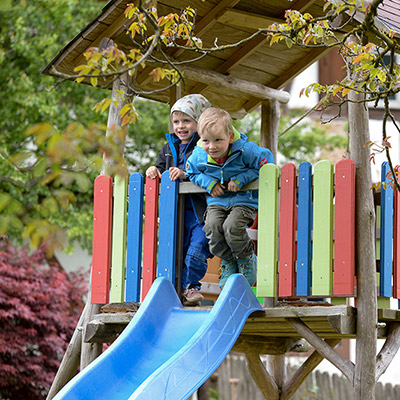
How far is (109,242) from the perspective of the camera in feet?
18.7

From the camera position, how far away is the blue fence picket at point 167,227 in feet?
17.6

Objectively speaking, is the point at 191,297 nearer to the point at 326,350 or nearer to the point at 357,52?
the point at 326,350

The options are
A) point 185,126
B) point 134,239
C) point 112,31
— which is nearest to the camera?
point 134,239

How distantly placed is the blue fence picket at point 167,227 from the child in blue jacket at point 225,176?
0.26 meters

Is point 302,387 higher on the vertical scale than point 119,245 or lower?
lower

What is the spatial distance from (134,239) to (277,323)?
3.93 feet

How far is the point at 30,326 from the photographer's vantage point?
32.2 feet

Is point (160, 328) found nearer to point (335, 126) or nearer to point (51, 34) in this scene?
point (51, 34)

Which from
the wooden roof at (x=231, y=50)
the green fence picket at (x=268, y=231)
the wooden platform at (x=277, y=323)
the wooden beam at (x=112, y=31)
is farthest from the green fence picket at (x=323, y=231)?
the wooden beam at (x=112, y=31)

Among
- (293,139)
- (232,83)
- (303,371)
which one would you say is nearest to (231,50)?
(232,83)

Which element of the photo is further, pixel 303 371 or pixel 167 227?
pixel 303 371

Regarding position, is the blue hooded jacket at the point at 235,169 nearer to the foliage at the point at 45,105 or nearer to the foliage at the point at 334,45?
the foliage at the point at 334,45

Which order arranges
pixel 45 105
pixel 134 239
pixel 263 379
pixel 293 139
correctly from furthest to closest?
1. pixel 293 139
2. pixel 45 105
3. pixel 263 379
4. pixel 134 239

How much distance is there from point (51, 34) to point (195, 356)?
885 cm
